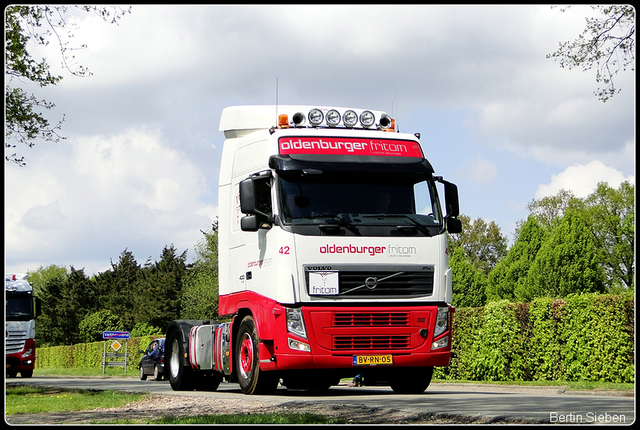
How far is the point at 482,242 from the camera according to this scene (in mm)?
77500

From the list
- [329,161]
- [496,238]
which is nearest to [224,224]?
[329,161]

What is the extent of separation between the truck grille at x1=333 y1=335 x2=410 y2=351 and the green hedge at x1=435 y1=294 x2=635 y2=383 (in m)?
11.4

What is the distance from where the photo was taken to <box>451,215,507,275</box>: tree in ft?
253

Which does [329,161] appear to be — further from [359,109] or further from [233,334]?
[233,334]

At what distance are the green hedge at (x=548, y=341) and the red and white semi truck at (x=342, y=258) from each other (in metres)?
10.5

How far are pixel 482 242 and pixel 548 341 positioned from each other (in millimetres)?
54299

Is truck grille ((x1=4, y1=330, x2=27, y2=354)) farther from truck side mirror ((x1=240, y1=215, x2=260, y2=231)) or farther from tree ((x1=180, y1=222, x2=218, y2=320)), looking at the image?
tree ((x1=180, y1=222, x2=218, y2=320))

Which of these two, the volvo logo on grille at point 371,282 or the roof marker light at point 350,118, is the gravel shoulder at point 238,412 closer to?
the volvo logo on grille at point 371,282

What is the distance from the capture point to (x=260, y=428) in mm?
8133

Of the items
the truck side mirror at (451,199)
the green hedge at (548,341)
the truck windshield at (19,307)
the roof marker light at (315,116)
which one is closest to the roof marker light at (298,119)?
the roof marker light at (315,116)

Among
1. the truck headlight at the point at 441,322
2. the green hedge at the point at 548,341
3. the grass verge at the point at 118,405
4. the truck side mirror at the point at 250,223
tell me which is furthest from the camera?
the green hedge at the point at 548,341

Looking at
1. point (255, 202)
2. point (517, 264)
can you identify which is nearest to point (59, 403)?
point (255, 202)

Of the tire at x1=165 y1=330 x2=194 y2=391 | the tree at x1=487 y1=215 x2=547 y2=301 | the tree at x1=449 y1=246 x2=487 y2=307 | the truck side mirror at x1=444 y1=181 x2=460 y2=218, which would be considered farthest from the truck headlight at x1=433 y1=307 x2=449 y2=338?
the tree at x1=449 y1=246 x2=487 y2=307

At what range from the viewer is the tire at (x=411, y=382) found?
45.9 feet
